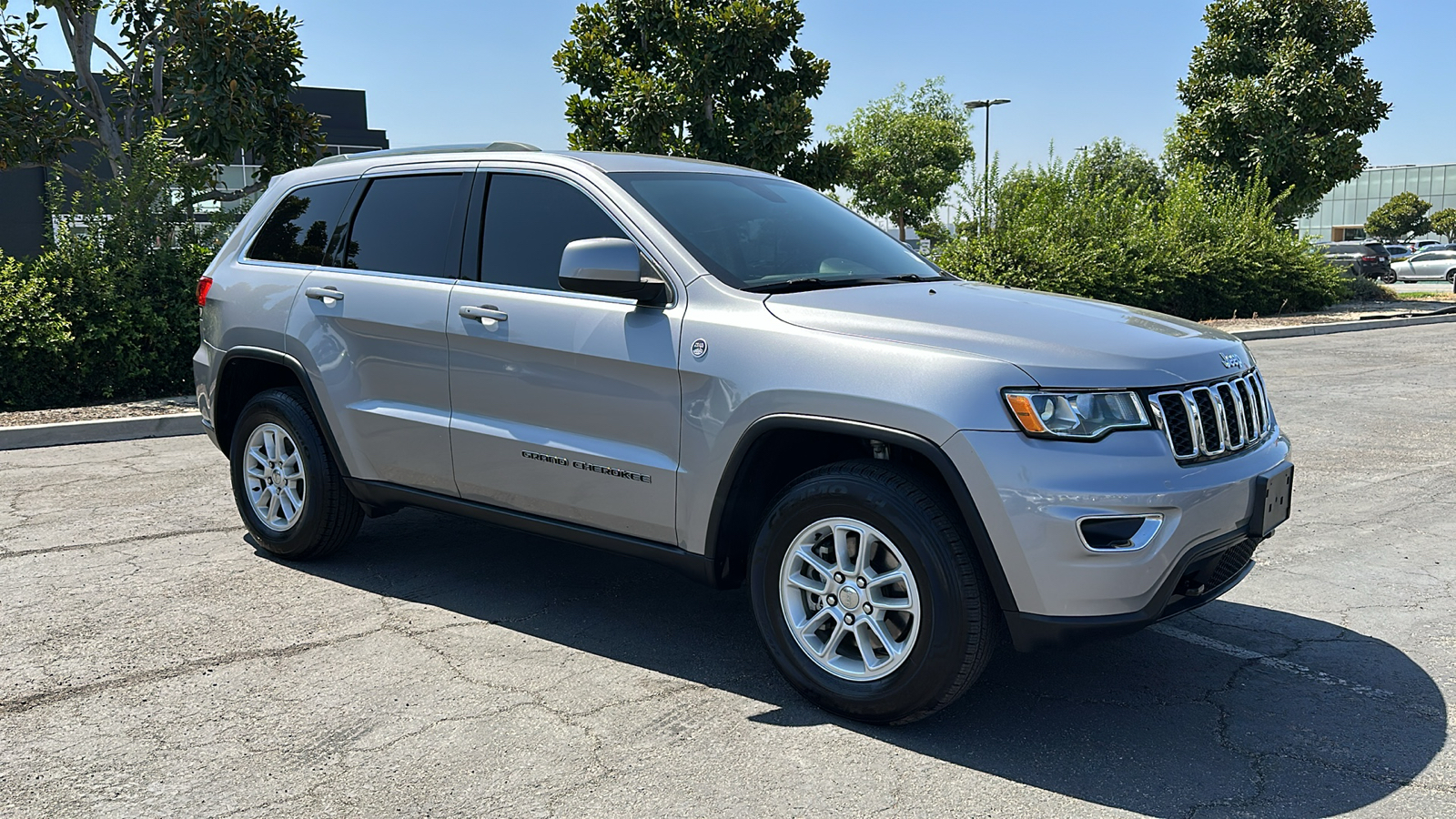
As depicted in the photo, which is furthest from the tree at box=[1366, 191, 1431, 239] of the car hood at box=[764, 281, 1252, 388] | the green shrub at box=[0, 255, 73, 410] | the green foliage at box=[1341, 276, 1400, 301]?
the car hood at box=[764, 281, 1252, 388]

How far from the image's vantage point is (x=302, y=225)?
18.8ft

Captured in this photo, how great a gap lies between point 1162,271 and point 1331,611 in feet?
54.9

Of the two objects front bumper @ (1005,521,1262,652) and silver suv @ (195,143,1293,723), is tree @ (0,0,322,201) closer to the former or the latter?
silver suv @ (195,143,1293,723)

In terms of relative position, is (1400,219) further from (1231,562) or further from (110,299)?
(1231,562)

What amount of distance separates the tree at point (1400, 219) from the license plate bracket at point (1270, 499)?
310 feet

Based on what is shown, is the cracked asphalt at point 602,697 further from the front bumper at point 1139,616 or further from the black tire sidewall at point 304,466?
the front bumper at point 1139,616

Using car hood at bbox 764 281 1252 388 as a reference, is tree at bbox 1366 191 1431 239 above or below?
above

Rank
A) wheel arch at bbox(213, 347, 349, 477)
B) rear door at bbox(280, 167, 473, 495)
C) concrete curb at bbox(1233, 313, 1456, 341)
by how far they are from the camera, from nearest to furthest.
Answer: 1. rear door at bbox(280, 167, 473, 495)
2. wheel arch at bbox(213, 347, 349, 477)
3. concrete curb at bbox(1233, 313, 1456, 341)

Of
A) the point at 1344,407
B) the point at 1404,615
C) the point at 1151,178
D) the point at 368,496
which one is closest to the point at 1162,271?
the point at 1344,407

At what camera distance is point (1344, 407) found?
35.2 feet

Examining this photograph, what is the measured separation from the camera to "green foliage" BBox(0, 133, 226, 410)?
10.4 meters

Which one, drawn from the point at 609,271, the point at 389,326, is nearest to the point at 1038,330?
the point at 609,271

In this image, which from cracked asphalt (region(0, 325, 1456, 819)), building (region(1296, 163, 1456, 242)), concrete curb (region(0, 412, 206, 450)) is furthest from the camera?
building (region(1296, 163, 1456, 242))

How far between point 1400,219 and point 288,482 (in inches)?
3749
